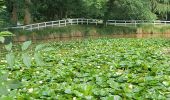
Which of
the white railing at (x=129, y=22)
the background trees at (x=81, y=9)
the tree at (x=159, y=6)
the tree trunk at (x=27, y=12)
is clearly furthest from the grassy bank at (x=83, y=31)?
the tree at (x=159, y=6)

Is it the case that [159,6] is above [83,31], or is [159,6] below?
above

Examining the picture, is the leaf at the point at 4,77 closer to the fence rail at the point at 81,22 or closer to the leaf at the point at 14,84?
the leaf at the point at 14,84

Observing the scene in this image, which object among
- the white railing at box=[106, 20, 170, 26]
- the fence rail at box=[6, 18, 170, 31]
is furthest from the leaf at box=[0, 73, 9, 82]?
the white railing at box=[106, 20, 170, 26]

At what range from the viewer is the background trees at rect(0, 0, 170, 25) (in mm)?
27547

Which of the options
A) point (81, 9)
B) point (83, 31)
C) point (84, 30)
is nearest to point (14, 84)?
point (83, 31)

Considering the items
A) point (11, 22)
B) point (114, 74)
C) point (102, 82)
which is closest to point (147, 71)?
point (114, 74)

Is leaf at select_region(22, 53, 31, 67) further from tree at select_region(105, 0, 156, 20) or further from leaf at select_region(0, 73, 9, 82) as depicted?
tree at select_region(105, 0, 156, 20)

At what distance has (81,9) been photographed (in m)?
31.2

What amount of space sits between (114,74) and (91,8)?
21.3 metres

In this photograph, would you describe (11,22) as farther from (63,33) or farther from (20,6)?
(63,33)

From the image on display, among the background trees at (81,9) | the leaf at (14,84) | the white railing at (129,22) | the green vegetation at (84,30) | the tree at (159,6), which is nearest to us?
the leaf at (14,84)

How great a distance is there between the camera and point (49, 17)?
34.9m

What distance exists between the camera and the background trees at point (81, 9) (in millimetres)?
27547

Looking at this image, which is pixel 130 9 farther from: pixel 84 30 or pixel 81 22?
pixel 81 22
